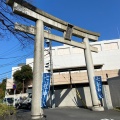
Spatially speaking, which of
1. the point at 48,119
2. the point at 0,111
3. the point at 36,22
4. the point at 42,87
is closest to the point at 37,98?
the point at 42,87

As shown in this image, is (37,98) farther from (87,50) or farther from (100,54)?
(100,54)

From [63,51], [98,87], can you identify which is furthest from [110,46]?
[98,87]

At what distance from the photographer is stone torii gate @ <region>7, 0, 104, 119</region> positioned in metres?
10.5

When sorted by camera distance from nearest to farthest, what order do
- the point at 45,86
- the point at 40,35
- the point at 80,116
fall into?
the point at 45,86, the point at 80,116, the point at 40,35

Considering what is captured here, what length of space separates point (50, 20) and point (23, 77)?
3503 cm

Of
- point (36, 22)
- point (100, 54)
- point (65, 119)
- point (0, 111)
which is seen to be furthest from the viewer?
point (100, 54)

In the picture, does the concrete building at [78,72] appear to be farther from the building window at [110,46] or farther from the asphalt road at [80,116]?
the asphalt road at [80,116]

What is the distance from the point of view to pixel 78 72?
38.5m

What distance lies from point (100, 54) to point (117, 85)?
113ft

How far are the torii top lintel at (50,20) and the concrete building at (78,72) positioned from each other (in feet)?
15.2

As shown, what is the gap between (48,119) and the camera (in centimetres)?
1064

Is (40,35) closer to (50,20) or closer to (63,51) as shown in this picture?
(50,20)

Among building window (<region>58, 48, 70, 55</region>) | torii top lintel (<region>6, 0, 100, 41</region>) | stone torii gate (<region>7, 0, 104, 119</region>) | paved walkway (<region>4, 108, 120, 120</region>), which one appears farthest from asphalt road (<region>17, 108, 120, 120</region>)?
building window (<region>58, 48, 70, 55</region>)

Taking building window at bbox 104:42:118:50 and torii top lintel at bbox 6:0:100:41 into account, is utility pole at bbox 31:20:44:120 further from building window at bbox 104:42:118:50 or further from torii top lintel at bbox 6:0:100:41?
building window at bbox 104:42:118:50
